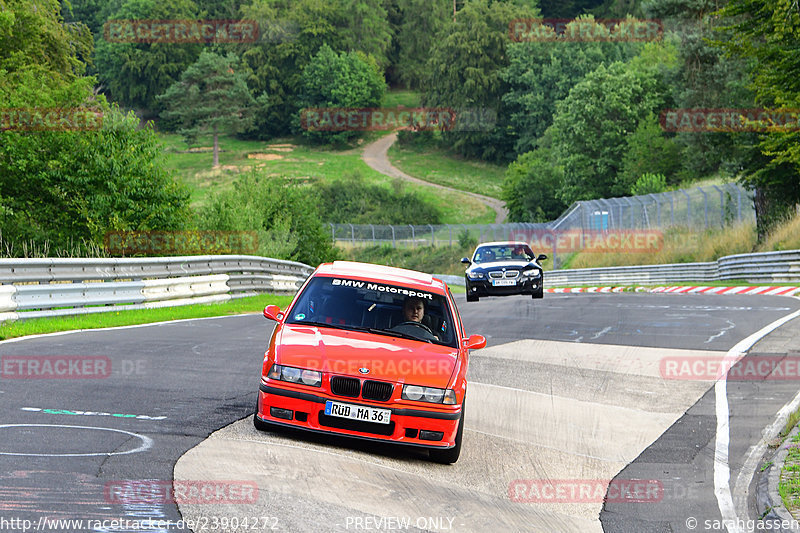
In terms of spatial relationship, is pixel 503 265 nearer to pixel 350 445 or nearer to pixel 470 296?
pixel 470 296

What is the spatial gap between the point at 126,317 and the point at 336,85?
123 meters

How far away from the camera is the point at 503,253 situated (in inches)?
977

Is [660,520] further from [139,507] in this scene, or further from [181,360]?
[181,360]

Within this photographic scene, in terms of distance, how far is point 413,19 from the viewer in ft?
523

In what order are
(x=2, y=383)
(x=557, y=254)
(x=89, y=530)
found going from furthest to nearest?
(x=557, y=254)
(x=2, y=383)
(x=89, y=530)

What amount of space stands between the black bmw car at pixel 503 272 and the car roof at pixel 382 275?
14552 millimetres

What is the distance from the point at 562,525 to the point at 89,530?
9.33 ft

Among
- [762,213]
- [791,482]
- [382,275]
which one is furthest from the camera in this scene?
[762,213]

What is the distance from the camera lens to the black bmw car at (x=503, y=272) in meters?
24.1


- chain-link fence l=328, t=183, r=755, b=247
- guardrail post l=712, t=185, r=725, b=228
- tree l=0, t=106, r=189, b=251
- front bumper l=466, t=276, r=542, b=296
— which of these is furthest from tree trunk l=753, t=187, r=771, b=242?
tree l=0, t=106, r=189, b=251

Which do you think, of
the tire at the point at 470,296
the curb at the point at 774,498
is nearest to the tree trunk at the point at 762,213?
the tire at the point at 470,296

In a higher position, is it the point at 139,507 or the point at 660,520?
the point at 139,507

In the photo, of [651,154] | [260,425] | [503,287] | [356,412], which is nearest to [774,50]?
[503,287]

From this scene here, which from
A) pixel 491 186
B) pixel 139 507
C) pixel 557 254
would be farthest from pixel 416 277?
pixel 491 186
